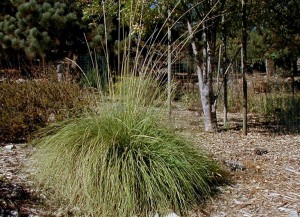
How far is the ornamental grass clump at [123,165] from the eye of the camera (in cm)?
224

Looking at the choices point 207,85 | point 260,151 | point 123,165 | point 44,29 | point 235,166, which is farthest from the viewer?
point 44,29

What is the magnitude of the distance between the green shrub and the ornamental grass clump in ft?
3.93

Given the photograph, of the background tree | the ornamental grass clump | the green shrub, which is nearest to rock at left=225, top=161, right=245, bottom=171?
the ornamental grass clump

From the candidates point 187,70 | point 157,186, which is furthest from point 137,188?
point 187,70

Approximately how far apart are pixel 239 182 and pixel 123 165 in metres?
1.08

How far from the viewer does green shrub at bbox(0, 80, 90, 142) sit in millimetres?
3785

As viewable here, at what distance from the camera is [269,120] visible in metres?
6.50

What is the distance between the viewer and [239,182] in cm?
288

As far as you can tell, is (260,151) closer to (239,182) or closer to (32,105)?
(239,182)

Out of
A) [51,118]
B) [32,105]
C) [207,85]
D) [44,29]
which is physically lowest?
[51,118]

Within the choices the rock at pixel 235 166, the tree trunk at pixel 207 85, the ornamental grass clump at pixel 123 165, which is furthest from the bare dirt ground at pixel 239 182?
the tree trunk at pixel 207 85

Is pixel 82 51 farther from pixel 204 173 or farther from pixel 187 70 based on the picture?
pixel 204 173

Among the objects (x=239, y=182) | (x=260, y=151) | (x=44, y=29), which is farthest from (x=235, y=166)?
(x=44, y=29)

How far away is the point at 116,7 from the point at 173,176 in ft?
10.2
